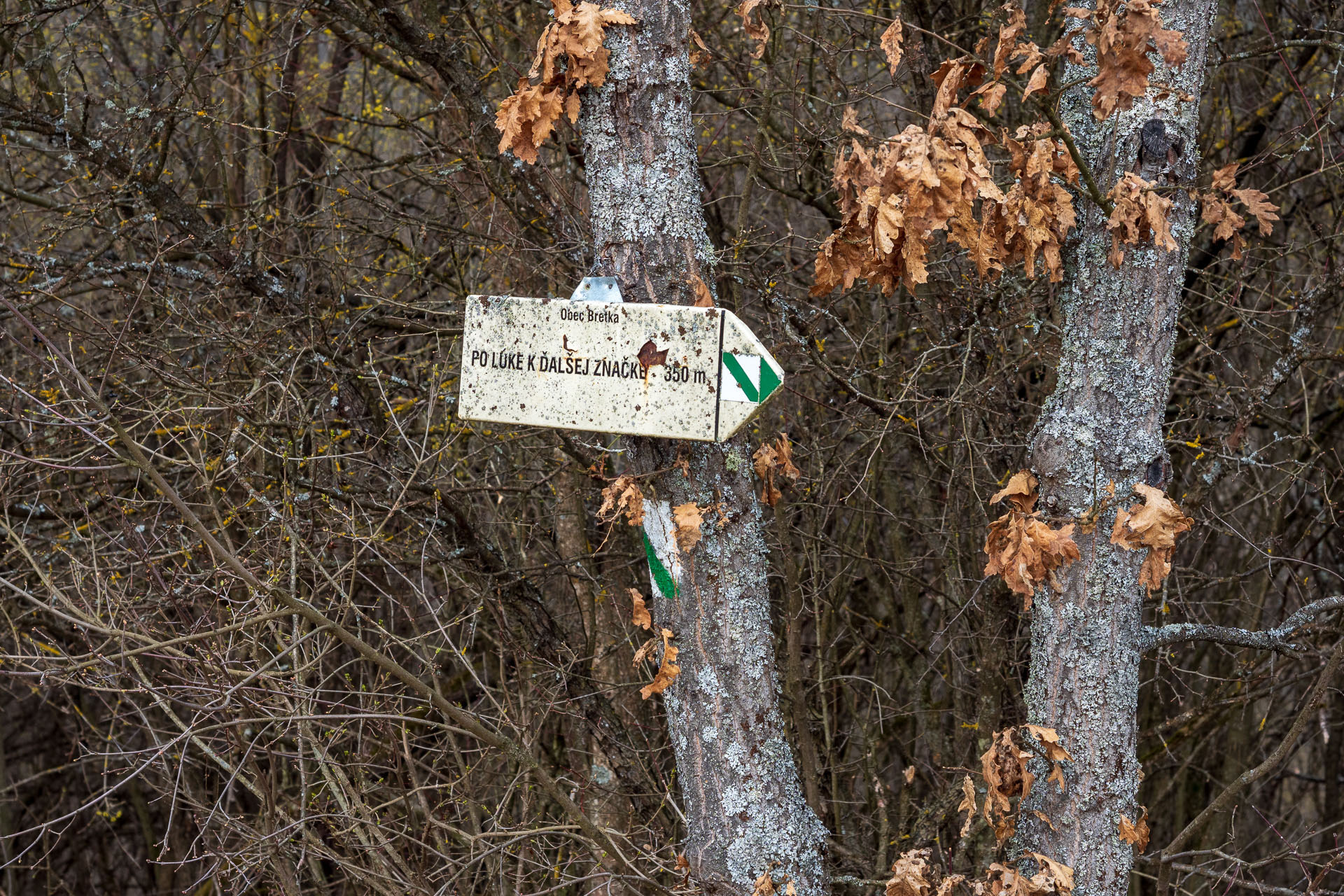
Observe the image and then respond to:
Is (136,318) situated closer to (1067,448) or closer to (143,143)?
(143,143)

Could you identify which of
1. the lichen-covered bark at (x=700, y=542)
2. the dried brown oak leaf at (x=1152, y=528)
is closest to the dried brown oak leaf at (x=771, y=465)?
the lichen-covered bark at (x=700, y=542)

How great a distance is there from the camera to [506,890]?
3.71 metres

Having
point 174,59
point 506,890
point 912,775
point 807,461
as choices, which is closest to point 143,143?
point 174,59

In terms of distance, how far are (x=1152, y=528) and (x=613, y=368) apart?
105 cm

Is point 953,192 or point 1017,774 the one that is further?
point 1017,774

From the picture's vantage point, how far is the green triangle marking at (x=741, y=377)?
6.50ft

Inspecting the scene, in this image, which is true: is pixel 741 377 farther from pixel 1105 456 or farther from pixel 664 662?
pixel 1105 456

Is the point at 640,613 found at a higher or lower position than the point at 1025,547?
lower

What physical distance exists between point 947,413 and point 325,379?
2268 mm

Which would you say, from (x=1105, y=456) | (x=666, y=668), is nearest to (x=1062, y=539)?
(x=1105, y=456)

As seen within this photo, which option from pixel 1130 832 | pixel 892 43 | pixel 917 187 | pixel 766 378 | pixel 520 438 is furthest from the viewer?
pixel 520 438

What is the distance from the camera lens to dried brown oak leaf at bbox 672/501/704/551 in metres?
2.09

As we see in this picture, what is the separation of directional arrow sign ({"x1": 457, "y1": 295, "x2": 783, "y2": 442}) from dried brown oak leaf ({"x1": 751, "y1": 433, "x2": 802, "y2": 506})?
298mm

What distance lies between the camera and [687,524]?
82.3 inches
